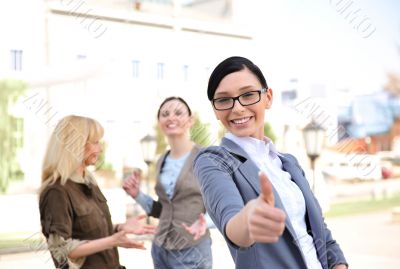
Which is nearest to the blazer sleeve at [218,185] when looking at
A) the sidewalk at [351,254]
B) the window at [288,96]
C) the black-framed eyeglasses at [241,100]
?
the black-framed eyeglasses at [241,100]

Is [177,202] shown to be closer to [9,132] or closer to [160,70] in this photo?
[9,132]

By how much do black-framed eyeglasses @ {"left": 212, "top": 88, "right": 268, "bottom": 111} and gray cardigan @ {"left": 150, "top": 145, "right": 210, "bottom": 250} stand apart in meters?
1.60

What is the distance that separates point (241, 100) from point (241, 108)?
2 cm

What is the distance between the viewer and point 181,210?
9.89ft

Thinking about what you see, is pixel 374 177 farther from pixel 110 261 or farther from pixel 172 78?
pixel 110 261

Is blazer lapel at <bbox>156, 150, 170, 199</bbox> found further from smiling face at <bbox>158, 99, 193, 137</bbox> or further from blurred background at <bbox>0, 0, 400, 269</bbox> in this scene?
blurred background at <bbox>0, 0, 400, 269</bbox>

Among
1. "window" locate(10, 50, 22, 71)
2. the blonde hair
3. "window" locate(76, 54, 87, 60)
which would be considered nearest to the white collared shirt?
the blonde hair

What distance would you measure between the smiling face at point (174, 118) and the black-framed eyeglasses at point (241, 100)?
1657 millimetres

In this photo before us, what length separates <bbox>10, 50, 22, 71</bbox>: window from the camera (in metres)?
16.5

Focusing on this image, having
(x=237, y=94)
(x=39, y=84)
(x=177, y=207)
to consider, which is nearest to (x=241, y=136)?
(x=237, y=94)

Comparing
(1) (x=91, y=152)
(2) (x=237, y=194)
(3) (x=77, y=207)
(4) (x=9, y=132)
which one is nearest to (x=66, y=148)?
(1) (x=91, y=152)

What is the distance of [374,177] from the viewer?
86.0 feet

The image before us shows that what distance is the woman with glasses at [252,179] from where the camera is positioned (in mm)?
1304

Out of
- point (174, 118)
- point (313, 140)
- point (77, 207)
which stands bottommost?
point (77, 207)
